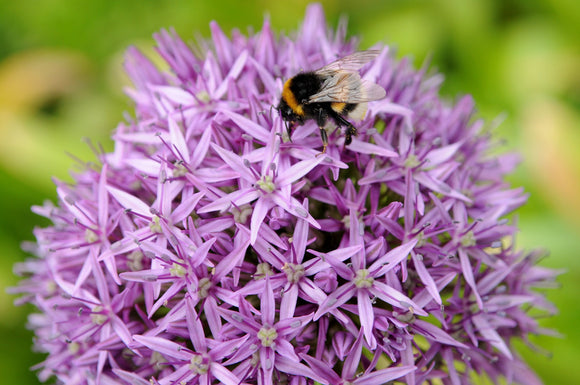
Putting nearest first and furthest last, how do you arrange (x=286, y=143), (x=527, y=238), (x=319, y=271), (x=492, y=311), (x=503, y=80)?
(x=319, y=271)
(x=286, y=143)
(x=492, y=311)
(x=527, y=238)
(x=503, y=80)

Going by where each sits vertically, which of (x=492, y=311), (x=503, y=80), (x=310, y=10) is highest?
(x=503, y=80)

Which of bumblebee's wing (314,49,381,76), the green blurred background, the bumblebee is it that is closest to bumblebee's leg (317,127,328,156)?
the bumblebee

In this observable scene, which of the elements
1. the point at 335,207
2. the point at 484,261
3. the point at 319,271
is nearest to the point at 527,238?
Answer: the point at 484,261

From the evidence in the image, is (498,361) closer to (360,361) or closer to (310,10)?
(360,361)

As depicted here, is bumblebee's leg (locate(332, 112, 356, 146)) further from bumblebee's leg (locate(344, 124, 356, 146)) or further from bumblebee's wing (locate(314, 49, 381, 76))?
bumblebee's wing (locate(314, 49, 381, 76))

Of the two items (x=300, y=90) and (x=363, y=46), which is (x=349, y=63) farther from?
(x=363, y=46)
